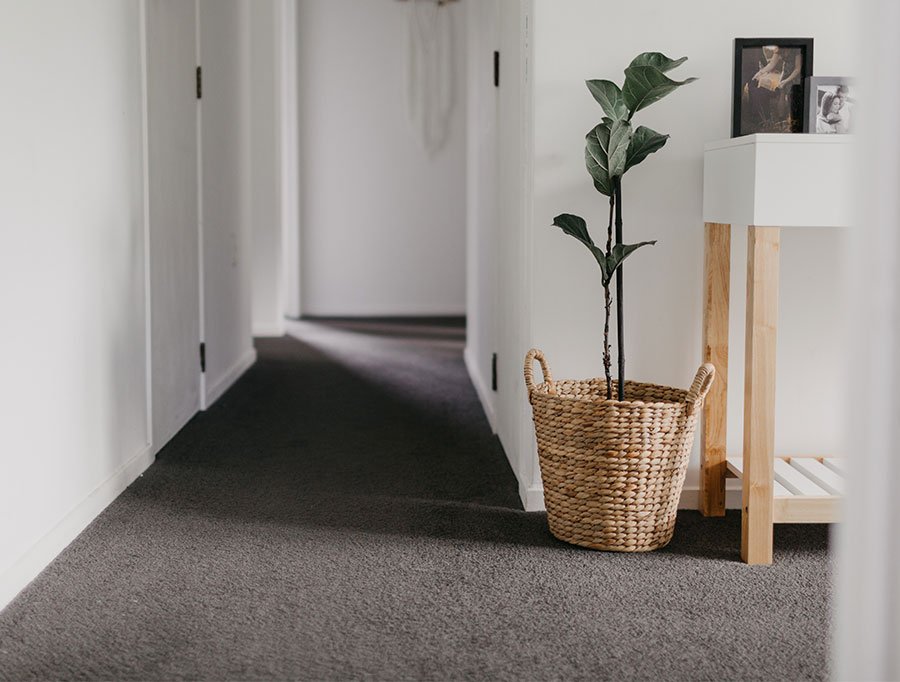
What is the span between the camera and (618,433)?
7.98 ft

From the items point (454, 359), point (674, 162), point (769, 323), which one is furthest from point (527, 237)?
point (454, 359)

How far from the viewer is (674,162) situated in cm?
281

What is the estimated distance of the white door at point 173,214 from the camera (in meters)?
3.44

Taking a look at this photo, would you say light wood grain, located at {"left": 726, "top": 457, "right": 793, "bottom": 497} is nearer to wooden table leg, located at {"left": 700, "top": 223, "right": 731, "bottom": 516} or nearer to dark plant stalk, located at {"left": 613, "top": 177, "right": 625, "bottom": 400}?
wooden table leg, located at {"left": 700, "top": 223, "right": 731, "bottom": 516}

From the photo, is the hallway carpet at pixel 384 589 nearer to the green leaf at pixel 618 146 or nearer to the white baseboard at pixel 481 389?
the white baseboard at pixel 481 389

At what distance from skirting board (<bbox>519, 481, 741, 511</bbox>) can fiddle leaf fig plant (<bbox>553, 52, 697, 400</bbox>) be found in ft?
1.48

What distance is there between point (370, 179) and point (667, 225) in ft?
16.7

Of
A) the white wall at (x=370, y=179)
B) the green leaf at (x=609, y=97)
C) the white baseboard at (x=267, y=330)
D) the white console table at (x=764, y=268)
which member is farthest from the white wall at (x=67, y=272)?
the white wall at (x=370, y=179)

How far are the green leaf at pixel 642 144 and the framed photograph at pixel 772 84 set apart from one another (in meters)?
0.36

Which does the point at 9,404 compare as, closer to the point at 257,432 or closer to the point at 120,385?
the point at 120,385

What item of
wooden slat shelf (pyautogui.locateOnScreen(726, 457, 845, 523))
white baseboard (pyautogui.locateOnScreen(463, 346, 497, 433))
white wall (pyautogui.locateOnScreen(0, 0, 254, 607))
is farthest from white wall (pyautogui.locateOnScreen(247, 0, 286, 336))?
wooden slat shelf (pyautogui.locateOnScreen(726, 457, 845, 523))

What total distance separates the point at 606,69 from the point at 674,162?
29 cm

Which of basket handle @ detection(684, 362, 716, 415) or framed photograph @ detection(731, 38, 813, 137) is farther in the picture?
framed photograph @ detection(731, 38, 813, 137)

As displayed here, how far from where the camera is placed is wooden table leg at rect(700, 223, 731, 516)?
9.07 ft
